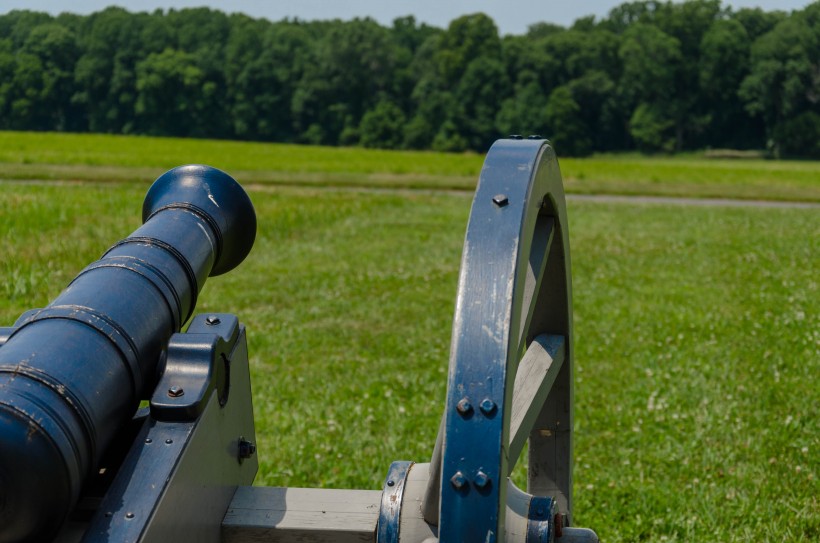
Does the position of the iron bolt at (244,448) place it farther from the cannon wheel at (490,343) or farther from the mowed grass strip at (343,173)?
the mowed grass strip at (343,173)

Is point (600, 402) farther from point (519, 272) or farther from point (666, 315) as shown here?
point (519, 272)

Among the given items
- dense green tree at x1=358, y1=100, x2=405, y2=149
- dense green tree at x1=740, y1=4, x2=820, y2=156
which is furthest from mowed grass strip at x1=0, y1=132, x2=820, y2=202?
dense green tree at x1=740, y1=4, x2=820, y2=156

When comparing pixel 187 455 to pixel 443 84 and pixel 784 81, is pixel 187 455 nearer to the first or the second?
pixel 784 81

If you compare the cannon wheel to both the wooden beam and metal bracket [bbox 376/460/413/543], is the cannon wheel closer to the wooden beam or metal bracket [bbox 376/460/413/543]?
metal bracket [bbox 376/460/413/543]

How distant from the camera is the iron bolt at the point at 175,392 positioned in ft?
6.25

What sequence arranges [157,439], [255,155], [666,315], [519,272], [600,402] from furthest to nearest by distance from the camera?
[255,155] < [666,315] < [600,402] < [157,439] < [519,272]

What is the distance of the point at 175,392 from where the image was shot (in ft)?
6.26

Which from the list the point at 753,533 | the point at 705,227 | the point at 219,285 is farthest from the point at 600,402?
the point at 705,227

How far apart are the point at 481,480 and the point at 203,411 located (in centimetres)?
60

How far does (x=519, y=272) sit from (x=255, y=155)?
45608 mm

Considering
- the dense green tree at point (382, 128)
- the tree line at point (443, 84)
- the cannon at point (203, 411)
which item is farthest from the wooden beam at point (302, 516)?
the dense green tree at point (382, 128)

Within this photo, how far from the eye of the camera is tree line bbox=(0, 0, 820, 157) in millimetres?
82188

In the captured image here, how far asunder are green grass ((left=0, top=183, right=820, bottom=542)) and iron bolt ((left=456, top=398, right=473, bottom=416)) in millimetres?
2530

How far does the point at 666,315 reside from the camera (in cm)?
838
